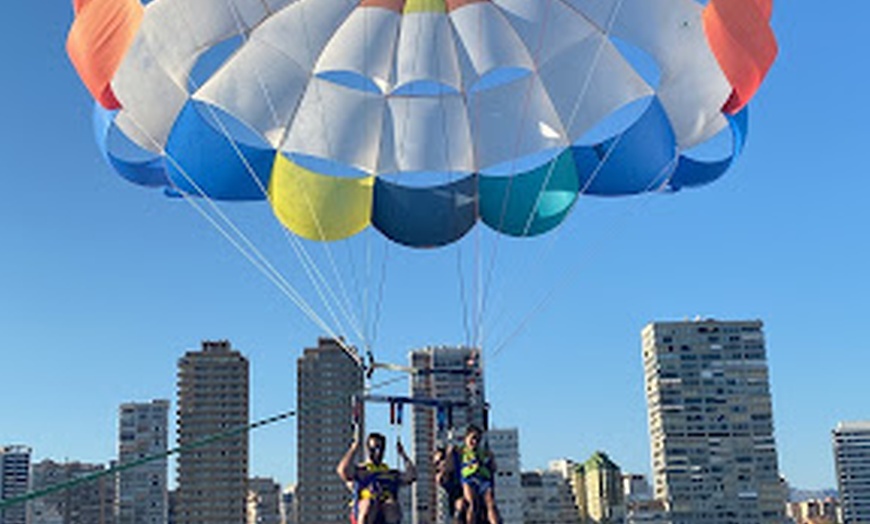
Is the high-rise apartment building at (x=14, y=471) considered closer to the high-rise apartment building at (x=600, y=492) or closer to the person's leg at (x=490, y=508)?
the high-rise apartment building at (x=600, y=492)

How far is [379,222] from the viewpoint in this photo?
16.5 meters

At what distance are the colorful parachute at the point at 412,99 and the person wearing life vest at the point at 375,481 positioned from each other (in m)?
4.24

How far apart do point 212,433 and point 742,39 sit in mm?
146619

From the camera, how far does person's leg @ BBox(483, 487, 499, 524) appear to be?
12781mm

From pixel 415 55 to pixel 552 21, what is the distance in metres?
1.94

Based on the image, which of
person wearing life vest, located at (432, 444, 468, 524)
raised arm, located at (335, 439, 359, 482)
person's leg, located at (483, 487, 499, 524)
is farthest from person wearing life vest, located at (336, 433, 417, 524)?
person's leg, located at (483, 487, 499, 524)

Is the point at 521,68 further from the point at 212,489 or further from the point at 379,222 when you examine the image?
the point at 212,489

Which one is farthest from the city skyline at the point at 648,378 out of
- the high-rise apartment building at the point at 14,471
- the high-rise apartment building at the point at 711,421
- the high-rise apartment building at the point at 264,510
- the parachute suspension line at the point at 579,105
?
the parachute suspension line at the point at 579,105

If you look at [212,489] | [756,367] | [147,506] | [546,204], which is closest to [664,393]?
[756,367]

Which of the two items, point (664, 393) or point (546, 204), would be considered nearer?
point (546, 204)

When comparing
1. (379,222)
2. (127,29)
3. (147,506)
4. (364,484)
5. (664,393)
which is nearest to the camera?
(364,484)

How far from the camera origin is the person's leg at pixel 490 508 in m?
12.8

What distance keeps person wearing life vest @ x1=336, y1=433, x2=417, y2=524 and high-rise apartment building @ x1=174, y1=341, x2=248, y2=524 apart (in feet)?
446

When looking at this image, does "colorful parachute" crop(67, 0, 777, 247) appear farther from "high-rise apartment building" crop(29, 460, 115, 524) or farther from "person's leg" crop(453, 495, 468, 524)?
"high-rise apartment building" crop(29, 460, 115, 524)
